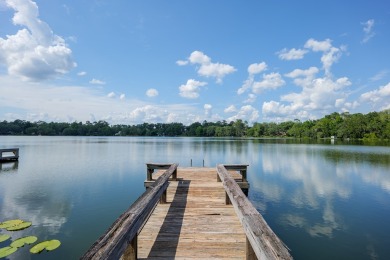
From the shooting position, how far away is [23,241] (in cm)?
713

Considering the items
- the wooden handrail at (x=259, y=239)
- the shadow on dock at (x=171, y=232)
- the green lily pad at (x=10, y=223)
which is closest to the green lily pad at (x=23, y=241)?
the green lily pad at (x=10, y=223)

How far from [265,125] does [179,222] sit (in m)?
143

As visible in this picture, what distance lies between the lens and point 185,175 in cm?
1194

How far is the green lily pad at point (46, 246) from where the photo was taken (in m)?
6.68

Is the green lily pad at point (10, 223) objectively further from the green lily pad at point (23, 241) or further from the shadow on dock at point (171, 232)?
the shadow on dock at point (171, 232)

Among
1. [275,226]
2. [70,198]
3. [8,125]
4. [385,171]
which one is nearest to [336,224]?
[275,226]

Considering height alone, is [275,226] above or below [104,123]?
below

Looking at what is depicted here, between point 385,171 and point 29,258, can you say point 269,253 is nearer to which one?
point 29,258

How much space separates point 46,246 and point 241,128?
5841 inches

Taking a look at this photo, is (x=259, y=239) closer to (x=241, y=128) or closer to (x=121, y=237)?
(x=121, y=237)

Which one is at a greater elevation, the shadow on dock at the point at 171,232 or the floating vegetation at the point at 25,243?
the shadow on dock at the point at 171,232

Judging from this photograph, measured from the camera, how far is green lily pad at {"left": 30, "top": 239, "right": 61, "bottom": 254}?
6676 millimetres

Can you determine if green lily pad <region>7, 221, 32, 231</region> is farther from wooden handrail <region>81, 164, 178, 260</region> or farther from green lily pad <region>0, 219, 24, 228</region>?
wooden handrail <region>81, 164, 178, 260</region>

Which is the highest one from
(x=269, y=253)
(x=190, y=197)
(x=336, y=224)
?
(x=269, y=253)
